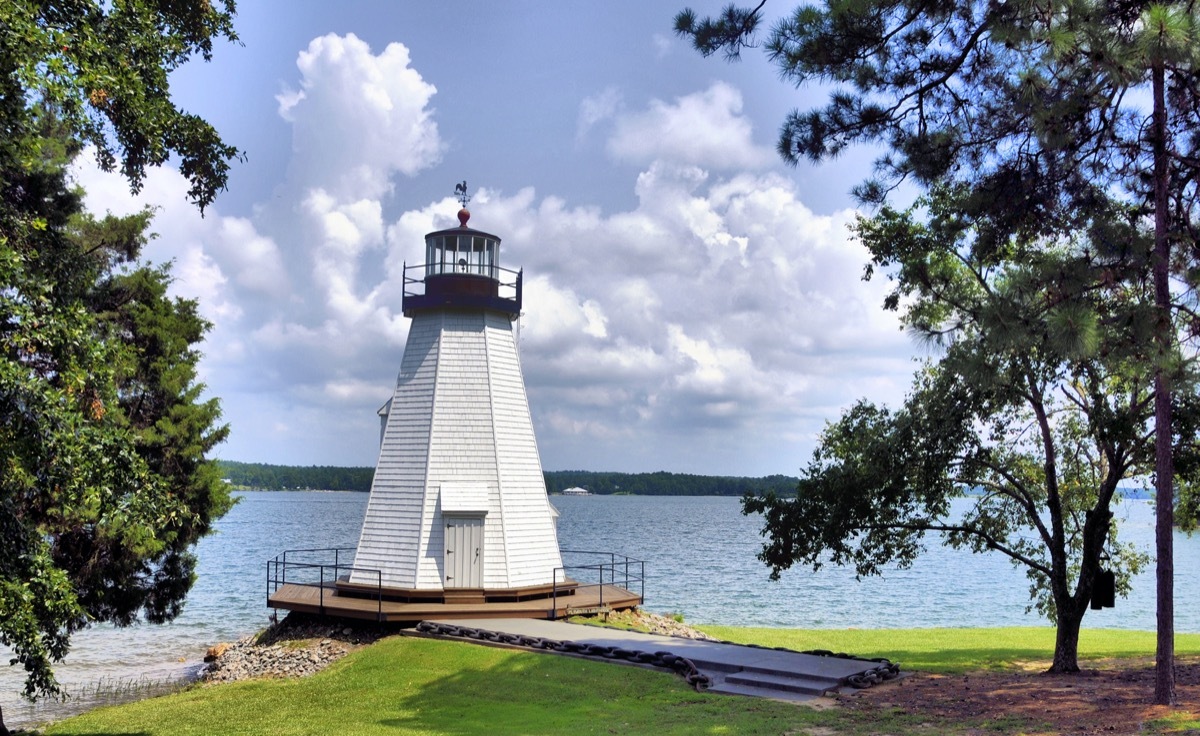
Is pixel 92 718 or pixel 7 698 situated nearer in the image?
pixel 92 718

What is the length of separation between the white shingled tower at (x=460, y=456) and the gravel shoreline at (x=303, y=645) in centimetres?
119

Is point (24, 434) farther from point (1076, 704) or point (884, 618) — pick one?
point (884, 618)

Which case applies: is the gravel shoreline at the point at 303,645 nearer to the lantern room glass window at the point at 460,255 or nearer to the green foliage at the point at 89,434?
the green foliage at the point at 89,434

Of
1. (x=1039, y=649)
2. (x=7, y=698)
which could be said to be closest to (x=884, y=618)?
(x=1039, y=649)

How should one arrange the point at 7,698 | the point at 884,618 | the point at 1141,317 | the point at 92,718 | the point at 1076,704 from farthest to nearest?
1. the point at 884,618
2. the point at 7,698
3. the point at 92,718
4. the point at 1076,704
5. the point at 1141,317

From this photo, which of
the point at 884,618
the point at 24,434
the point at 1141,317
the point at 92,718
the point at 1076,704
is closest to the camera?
the point at 24,434

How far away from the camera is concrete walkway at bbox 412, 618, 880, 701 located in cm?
1271

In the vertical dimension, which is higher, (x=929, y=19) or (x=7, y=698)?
(x=929, y=19)

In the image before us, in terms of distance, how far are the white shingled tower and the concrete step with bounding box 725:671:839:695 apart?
6995mm

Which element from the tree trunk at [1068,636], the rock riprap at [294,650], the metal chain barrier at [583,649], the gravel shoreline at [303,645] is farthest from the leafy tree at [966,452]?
the rock riprap at [294,650]

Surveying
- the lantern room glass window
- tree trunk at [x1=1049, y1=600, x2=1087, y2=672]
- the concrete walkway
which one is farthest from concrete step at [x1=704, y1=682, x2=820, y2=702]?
the lantern room glass window

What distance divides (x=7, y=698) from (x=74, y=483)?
46.1 ft

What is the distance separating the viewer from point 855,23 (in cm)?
981

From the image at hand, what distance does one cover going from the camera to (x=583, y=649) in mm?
15031
